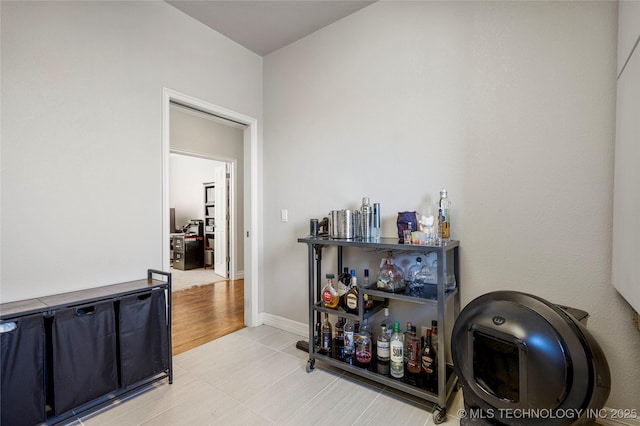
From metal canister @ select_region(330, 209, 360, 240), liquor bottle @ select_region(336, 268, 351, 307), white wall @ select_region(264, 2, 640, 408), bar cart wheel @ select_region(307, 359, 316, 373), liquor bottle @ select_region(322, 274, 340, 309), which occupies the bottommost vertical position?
bar cart wheel @ select_region(307, 359, 316, 373)

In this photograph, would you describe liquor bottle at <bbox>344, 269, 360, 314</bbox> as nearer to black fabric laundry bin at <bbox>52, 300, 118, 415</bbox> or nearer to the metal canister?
the metal canister

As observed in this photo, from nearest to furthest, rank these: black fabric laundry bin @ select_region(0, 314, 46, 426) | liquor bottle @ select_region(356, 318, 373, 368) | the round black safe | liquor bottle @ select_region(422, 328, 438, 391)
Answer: the round black safe → black fabric laundry bin @ select_region(0, 314, 46, 426) → liquor bottle @ select_region(422, 328, 438, 391) → liquor bottle @ select_region(356, 318, 373, 368)

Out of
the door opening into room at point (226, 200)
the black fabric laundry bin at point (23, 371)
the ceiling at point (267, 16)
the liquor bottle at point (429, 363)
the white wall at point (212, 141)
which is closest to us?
the black fabric laundry bin at point (23, 371)

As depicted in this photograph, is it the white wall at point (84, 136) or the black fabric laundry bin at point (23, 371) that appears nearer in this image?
the black fabric laundry bin at point (23, 371)

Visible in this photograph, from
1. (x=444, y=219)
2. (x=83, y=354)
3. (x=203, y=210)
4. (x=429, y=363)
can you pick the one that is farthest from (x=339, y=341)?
(x=203, y=210)

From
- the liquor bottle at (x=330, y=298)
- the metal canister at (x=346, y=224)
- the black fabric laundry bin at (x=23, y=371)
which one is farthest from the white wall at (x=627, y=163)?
the black fabric laundry bin at (x=23, y=371)

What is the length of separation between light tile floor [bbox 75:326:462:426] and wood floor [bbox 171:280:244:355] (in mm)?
396

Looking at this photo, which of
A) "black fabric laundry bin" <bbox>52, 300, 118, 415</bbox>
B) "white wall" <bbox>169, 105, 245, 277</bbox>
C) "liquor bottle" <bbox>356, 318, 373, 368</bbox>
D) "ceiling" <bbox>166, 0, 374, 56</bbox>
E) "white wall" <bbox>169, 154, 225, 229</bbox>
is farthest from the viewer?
"white wall" <bbox>169, 154, 225, 229</bbox>

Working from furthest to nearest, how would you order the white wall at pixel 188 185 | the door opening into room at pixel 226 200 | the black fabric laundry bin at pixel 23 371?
the white wall at pixel 188 185 < the door opening into room at pixel 226 200 < the black fabric laundry bin at pixel 23 371

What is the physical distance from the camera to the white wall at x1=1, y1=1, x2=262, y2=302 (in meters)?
1.61

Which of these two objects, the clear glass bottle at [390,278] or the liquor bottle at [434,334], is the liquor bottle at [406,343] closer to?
the liquor bottle at [434,334]

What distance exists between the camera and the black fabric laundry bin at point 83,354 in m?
1.50

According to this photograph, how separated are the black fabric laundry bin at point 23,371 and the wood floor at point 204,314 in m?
1.00

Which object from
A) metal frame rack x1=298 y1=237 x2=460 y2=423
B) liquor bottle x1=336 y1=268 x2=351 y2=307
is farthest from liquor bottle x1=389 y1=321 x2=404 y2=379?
liquor bottle x1=336 y1=268 x2=351 y2=307
